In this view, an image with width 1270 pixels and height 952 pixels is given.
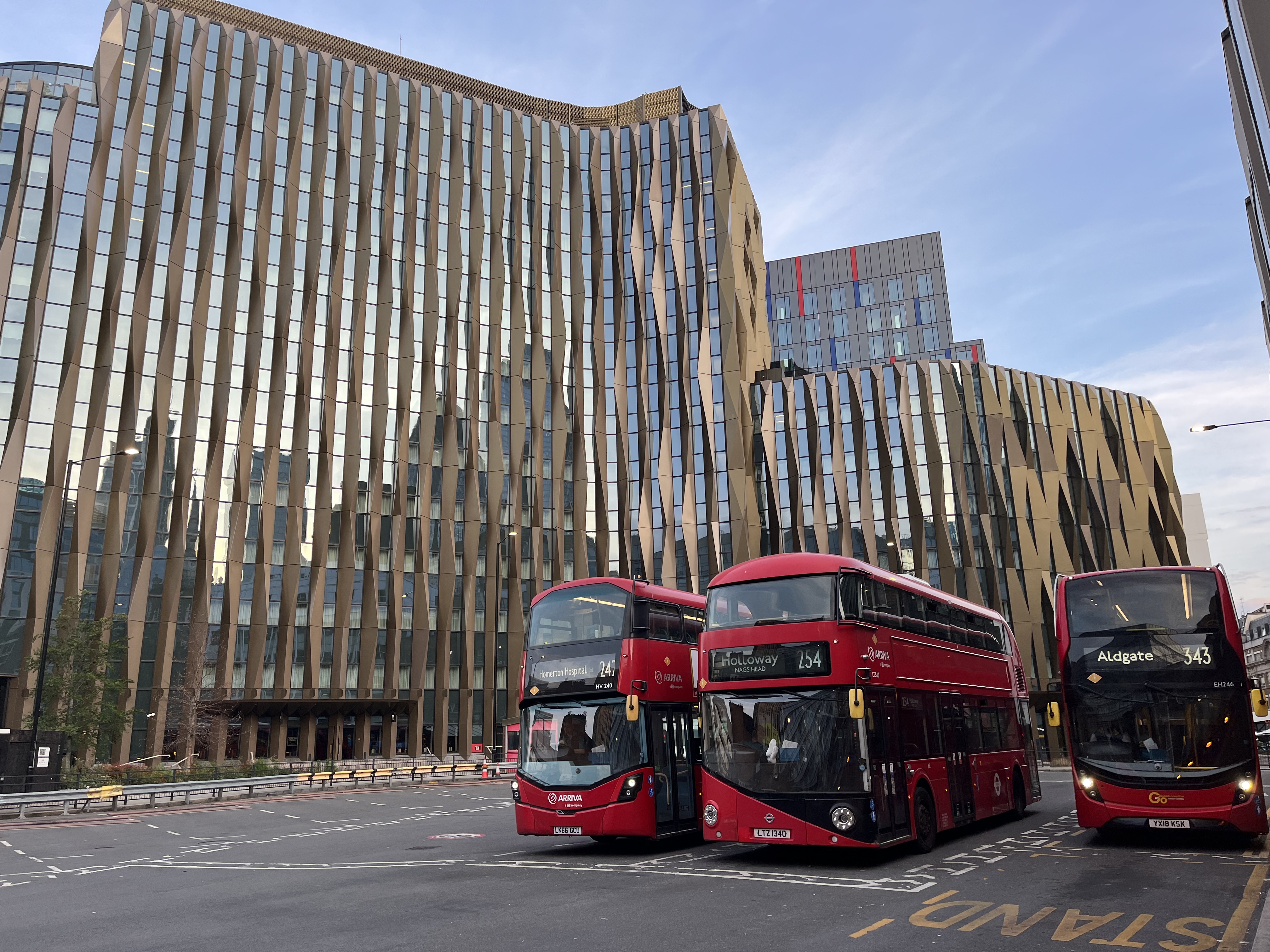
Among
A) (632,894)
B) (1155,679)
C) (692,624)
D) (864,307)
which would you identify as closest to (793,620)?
(692,624)

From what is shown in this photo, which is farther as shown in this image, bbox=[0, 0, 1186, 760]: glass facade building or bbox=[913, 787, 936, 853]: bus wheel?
bbox=[0, 0, 1186, 760]: glass facade building

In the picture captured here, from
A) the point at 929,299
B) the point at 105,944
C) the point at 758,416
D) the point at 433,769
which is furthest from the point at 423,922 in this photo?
the point at 929,299

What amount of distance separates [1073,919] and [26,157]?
63.2 m

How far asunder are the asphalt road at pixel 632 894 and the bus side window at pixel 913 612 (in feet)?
12.3

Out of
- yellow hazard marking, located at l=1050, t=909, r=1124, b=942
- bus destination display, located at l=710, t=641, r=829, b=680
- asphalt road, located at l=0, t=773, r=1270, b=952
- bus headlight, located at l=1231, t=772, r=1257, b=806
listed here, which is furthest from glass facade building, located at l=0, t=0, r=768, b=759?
yellow hazard marking, located at l=1050, t=909, r=1124, b=942

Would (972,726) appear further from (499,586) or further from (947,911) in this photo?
(499,586)

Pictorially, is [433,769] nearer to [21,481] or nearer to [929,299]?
[21,481]

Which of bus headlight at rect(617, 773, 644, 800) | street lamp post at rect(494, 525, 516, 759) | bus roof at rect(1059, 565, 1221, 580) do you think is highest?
street lamp post at rect(494, 525, 516, 759)

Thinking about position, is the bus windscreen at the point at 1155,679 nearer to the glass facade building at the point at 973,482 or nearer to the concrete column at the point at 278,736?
the glass facade building at the point at 973,482

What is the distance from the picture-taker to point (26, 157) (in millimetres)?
51812

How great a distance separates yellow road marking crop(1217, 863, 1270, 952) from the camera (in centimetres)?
817

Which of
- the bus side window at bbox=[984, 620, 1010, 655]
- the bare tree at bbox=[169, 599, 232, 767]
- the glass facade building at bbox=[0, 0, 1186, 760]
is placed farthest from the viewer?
the glass facade building at bbox=[0, 0, 1186, 760]

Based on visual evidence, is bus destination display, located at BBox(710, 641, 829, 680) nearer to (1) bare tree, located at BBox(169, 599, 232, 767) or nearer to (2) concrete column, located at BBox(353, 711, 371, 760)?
(1) bare tree, located at BBox(169, 599, 232, 767)

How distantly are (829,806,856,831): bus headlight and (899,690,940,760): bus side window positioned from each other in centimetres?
175
